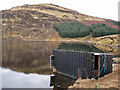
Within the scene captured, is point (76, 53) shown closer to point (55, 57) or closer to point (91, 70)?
point (91, 70)

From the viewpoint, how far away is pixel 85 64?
15.8 metres

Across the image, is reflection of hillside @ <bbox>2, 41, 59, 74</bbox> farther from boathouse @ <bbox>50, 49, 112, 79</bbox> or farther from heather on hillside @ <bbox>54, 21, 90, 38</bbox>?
heather on hillside @ <bbox>54, 21, 90, 38</bbox>

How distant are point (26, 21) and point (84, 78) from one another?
95.8m

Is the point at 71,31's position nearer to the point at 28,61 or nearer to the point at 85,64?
the point at 28,61

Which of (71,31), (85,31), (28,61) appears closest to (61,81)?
(28,61)

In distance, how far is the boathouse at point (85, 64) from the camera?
15.4m

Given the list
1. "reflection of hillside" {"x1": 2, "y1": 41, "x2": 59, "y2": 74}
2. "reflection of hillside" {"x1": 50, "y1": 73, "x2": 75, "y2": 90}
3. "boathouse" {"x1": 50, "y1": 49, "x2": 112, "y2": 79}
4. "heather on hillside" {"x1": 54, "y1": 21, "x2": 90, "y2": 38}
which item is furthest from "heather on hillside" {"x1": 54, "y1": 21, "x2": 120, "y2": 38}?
"reflection of hillside" {"x1": 50, "y1": 73, "x2": 75, "y2": 90}

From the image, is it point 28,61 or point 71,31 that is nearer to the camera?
point 28,61

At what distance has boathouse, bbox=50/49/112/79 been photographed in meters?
15.4

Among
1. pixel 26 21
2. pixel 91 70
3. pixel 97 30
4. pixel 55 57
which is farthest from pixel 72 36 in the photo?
pixel 91 70

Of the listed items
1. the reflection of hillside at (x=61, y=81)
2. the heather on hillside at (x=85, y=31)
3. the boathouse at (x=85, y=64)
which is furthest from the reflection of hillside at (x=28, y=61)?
the heather on hillside at (x=85, y=31)

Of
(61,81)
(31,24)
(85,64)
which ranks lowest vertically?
(61,81)

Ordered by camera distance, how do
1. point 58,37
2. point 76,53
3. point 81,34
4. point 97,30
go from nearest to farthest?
point 76,53 < point 97,30 < point 81,34 < point 58,37

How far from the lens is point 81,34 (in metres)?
79.9
